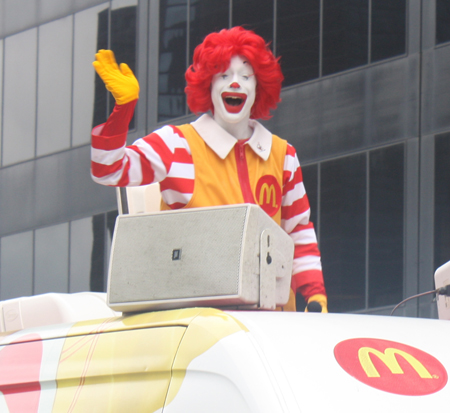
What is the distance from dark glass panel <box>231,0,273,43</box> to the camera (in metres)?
16.2

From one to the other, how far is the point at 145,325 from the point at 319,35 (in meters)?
13.9

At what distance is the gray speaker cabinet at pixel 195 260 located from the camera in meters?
2.28

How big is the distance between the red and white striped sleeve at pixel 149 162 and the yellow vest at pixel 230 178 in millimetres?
37

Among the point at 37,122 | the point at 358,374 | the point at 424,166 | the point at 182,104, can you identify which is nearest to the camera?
the point at 358,374

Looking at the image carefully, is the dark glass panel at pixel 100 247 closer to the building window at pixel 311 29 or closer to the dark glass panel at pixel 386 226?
the building window at pixel 311 29

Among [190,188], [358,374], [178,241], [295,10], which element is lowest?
[358,374]

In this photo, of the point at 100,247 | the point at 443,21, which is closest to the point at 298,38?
the point at 443,21

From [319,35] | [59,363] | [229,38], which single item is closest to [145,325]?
[59,363]

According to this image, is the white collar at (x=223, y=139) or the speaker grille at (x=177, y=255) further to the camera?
the white collar at (x=223, y=139)

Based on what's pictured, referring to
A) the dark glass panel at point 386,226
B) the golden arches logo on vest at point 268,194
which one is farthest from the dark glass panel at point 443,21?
the golden arches logo on vest at point 268,194

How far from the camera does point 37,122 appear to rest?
20656mm

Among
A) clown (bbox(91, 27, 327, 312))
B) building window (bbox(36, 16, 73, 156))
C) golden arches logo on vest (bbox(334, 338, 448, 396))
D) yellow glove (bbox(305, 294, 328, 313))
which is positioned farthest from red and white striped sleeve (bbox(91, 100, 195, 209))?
building window (bbox(36, 16, 73, 156))

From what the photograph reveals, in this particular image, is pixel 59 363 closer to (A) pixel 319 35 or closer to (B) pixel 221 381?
(B) pixel 221 381

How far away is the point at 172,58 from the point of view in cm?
1783
